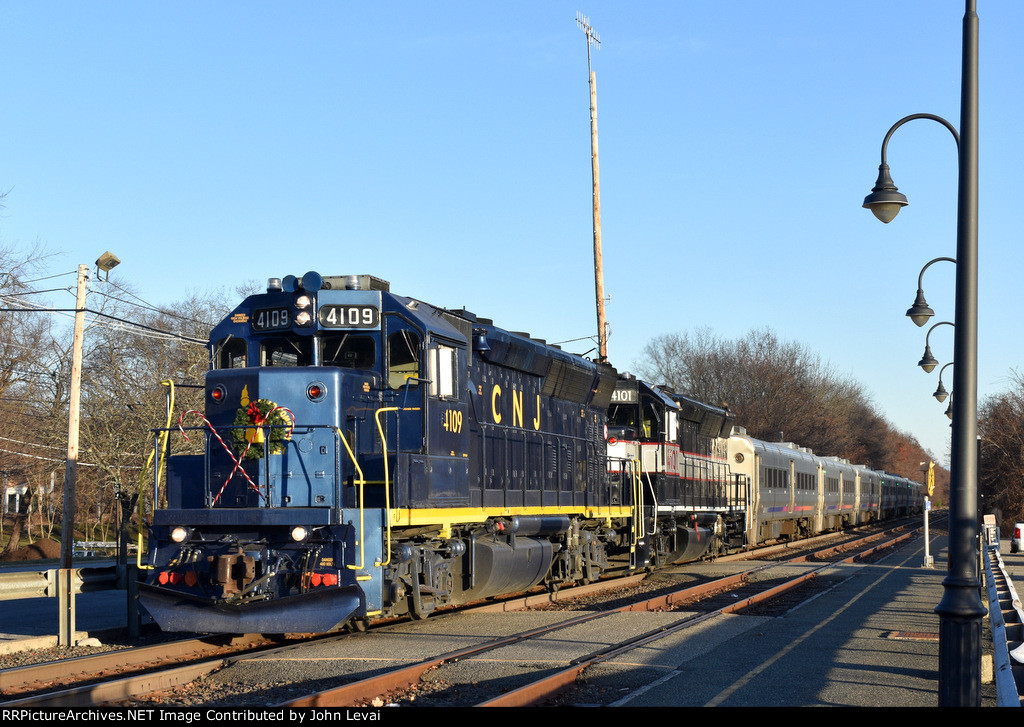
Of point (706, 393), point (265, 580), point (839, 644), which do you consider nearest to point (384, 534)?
point (265, 580)

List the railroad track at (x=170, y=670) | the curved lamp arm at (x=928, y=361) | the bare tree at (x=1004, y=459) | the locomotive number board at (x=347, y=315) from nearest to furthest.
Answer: the railroad track at (x=170, y=670) → the locomotive number board at (x=347, y=315) → the curved lamp arm at (x=928, y=361) → the bare tree at (x=1004, y=459)

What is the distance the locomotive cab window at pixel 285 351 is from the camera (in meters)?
11.3

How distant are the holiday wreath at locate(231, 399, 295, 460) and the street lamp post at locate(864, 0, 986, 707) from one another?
635 centimetres

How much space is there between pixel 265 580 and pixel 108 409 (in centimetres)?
3044

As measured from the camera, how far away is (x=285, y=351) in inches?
448

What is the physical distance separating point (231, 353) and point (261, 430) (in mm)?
1405

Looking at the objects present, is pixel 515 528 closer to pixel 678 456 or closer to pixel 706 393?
pixel 678 456

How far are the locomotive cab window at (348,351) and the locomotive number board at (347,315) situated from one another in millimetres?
189

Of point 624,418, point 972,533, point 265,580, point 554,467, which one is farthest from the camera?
point 624,418

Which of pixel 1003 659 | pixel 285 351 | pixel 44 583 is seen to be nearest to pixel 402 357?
pixel 285 351

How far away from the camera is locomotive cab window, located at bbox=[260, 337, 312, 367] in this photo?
445 inches

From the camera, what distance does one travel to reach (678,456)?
21.6 m

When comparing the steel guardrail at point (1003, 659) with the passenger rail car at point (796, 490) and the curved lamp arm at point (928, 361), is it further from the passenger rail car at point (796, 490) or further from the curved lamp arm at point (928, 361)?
the passenger rail car at point (796, 490)

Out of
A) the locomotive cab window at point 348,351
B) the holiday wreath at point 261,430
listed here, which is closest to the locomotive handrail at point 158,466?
the holiday wreath at point 261,430
